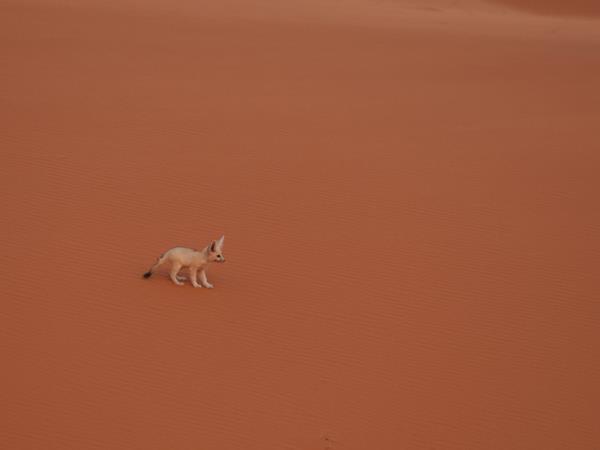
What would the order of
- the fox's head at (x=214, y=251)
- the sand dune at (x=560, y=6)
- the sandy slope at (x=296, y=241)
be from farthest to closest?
the sand dune at (x=560, y=6)
the fox's head at (x=214, y=251)
the sandy slope at (x=296, y=241)

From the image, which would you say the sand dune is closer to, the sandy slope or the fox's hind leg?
the sandy slope

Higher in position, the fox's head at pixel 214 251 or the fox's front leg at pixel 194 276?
the fox's head at pixel 214 251

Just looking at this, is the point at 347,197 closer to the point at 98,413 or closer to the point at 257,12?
the point at 98,413

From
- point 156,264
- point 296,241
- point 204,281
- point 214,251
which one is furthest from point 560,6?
point 156,264

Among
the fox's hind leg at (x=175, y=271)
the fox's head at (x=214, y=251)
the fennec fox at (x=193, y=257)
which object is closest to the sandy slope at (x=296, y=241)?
the fox's hind leg at (x=175, y=271)

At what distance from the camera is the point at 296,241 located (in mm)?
9570

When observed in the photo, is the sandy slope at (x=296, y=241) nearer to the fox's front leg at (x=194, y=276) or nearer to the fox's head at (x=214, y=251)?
the fox's front leg at (x=194, y=276)

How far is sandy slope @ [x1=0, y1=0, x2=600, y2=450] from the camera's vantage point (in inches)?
261

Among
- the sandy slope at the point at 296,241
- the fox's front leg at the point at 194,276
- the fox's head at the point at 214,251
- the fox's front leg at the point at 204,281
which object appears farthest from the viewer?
the fox's front leg at the point at 204,281

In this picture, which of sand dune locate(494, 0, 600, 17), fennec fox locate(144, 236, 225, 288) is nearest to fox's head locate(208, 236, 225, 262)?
fennec fox locate(144, 236, 225, 288)

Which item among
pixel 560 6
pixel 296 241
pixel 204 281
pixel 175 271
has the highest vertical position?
pixel 560 6

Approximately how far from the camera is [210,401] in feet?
21.4

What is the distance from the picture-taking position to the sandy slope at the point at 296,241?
6.62m

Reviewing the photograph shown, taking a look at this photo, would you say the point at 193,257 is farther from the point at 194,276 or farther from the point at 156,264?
the point at 156,264
